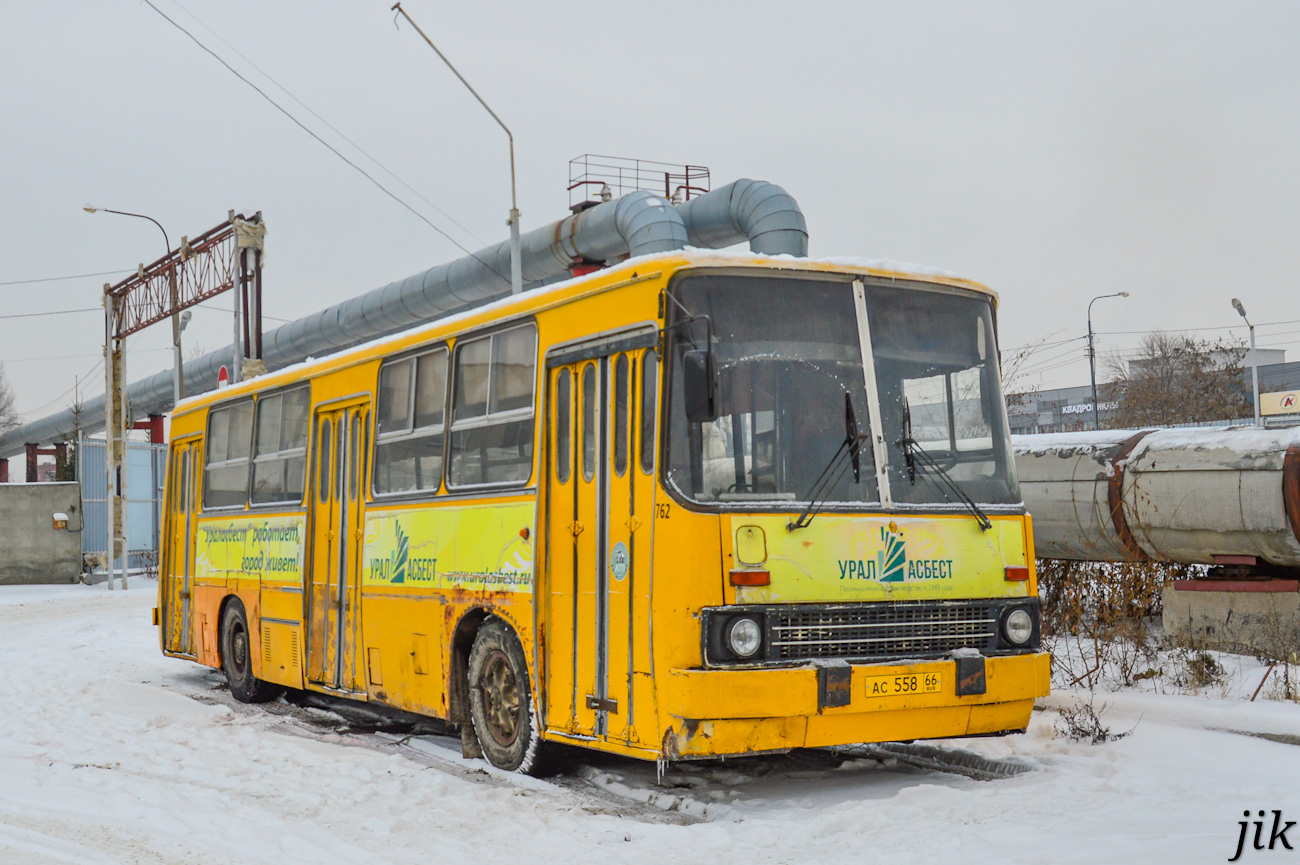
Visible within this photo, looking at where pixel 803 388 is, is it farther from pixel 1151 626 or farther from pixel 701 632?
pixel 1151 626

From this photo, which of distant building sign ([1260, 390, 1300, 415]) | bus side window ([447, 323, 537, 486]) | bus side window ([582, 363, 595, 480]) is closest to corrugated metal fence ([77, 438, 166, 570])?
bus side window ([447, 323, 537, 486])

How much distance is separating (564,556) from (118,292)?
32.7 meters

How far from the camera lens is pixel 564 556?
8.18m

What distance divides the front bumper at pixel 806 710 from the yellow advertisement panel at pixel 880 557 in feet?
1.34

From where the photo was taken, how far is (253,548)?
13203 millimetres

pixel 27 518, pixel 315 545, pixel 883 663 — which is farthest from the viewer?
pixel 27 518

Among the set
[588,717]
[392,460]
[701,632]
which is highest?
[392,460]

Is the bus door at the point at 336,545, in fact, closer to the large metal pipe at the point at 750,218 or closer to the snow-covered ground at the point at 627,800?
the snow-covered ground at the point at 627,800

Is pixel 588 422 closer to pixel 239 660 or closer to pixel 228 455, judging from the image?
pixel 239 660

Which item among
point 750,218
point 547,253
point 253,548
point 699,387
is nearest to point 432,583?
point 699,387

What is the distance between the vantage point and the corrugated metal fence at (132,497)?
3906cm

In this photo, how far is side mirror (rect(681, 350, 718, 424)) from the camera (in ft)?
23.2

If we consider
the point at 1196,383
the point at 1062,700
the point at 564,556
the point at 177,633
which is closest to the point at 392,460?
the point at 564,556

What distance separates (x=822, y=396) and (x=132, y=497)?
3766 centimetres
